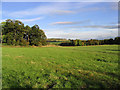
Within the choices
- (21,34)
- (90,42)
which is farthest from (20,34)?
(90,42)

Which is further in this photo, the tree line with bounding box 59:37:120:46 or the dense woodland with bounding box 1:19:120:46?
the tree line with bounding box 59:37:120:46

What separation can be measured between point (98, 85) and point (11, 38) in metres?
72.7

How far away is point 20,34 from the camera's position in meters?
72.8

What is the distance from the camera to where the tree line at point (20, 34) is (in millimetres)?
70213

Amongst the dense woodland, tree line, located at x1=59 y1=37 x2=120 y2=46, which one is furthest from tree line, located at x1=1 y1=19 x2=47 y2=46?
tree line, located at x1=59 y1=37 x2=120 y2=46

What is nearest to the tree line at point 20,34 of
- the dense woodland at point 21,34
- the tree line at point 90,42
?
→ the dense woodland at point 21,34

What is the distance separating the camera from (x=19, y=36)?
72875 millimetres

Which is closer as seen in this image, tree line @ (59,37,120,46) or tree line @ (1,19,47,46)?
tree line @ (1,19,47,46)

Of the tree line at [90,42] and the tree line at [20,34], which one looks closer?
the tree line at [20,34]

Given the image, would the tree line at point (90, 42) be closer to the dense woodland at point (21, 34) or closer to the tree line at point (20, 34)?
the dense woodland at point (21, 34)

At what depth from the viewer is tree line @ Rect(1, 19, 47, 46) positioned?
70213 mm

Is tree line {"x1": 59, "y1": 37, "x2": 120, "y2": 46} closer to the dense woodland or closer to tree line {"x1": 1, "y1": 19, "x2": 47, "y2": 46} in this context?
the dense woodland

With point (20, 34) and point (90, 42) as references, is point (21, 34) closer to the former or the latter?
point (20, 34)

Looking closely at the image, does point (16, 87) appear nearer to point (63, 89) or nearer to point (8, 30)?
point (63, 89)
